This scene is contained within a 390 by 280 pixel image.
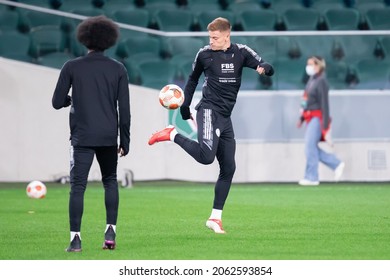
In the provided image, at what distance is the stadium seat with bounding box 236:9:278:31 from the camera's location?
21.8m

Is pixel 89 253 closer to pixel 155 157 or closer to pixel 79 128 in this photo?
pixel 79 128

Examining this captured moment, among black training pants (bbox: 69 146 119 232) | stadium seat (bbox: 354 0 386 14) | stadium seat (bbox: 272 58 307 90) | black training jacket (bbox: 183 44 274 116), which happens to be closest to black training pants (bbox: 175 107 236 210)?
black training jacket (bbox: 183 44 274 116)

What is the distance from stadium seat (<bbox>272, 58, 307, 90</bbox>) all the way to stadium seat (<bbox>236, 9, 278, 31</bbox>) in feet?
4.97

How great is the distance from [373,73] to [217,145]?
10.0 metres

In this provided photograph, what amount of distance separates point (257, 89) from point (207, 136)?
9.40 metres

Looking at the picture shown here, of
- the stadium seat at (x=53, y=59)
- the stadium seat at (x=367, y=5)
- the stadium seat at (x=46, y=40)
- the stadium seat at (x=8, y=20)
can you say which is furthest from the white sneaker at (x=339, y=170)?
the stadium seat at (x=8, y=20)

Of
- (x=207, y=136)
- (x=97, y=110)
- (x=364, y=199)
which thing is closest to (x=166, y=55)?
(x=364, y=199)

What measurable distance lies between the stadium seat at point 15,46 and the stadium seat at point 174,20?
2.98 meters

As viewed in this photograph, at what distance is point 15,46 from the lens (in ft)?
64.7

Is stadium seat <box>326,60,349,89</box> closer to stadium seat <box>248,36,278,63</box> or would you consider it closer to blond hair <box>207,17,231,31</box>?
stadium seat <box>248,36,278,63</box>

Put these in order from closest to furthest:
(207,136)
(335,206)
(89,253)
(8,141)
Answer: (89,253) < (207,136) < (335,206) < (8,141)

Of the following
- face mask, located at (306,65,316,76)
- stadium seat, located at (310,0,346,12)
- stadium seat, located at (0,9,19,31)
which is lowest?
face mask, located at (306,65,316,76)

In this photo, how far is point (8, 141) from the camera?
19.5 metres

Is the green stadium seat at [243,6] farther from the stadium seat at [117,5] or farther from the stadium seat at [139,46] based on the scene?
the stadium seat at [139,46]
